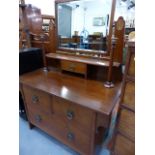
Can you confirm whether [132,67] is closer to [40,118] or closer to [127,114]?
[127,114]

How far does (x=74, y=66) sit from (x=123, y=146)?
30.8 inches

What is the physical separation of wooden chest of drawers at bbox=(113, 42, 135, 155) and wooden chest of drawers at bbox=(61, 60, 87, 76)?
1.83ft

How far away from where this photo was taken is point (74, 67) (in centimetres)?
131

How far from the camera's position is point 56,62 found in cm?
155

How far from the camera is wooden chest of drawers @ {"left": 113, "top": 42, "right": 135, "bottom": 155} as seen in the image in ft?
2.26

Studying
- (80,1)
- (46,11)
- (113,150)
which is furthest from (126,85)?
(46,11)

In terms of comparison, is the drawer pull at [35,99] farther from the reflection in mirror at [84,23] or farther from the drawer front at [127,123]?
the drawer front at [127,123]

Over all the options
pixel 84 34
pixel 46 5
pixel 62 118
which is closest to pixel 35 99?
pixel 62 118

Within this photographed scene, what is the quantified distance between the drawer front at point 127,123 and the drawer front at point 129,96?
5 centimetres

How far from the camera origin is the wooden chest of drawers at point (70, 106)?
96 centimetres

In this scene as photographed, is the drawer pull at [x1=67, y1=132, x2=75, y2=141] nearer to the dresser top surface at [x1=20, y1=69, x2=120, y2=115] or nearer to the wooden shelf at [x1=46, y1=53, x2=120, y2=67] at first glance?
the dresser top surface at [x1=20, y1=69, x2=120, y2=115]
